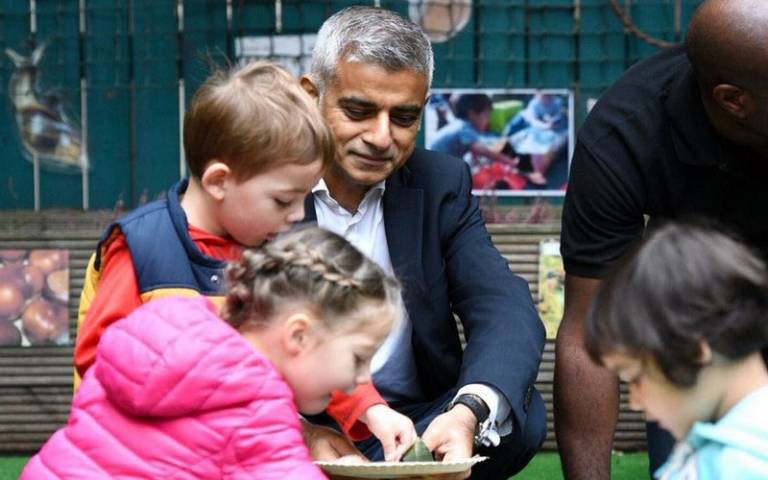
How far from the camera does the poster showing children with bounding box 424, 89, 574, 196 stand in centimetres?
587

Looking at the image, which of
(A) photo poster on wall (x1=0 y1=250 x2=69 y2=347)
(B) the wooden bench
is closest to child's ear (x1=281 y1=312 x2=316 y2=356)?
(B) the wooden bench

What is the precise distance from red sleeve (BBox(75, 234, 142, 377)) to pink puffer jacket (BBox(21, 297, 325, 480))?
38cm

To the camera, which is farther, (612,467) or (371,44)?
(612,467)

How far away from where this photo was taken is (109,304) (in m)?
3.20

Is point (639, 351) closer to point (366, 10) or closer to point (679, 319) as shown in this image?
point (679, 319)

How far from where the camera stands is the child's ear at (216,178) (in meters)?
3.22

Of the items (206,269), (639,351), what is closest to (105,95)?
(206,269)

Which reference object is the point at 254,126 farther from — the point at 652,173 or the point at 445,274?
the point at 652,173

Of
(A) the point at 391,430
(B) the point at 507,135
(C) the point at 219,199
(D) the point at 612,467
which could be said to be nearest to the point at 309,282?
(C) the point at 219,199

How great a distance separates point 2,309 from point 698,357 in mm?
3529

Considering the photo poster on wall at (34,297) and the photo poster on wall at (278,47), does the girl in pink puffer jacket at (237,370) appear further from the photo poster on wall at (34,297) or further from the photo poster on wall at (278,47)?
the photo poster on wall at (278,47)

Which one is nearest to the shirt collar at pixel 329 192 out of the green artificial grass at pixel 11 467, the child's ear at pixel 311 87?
the child's ear at pixel 311 87

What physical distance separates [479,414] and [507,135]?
2.49 metres

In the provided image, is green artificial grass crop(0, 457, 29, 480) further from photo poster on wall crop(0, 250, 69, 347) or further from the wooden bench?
photo poster on wall crop(0, 250, 69, 347)
